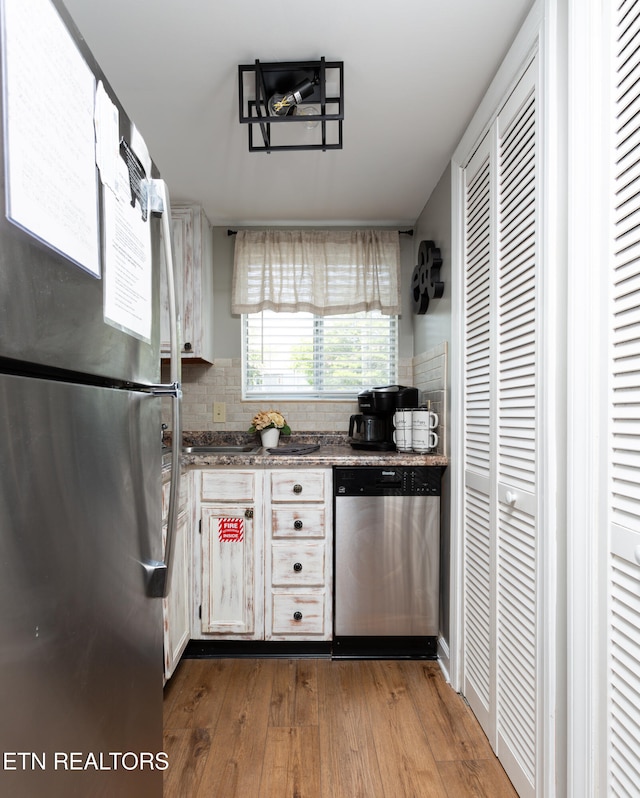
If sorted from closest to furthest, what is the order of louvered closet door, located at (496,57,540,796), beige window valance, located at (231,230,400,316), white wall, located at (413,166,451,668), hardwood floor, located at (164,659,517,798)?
1. louvered closet door, located at (496,57,540,796)
2. hardwood floor, located at (164,659,517,798)
3. white wall, located at (413,166,451,668)
4. beige window valance, located at (231,230,400,316)

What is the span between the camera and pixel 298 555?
7.68ft

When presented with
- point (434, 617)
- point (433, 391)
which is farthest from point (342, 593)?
point (433, 391)

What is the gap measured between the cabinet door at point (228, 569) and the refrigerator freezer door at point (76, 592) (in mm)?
1364

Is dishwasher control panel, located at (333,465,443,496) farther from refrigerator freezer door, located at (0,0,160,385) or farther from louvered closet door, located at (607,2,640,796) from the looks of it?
refrigerator freezer door, located at (0,0,160,385)

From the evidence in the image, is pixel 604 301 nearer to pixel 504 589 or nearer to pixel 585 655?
pixel 585 655

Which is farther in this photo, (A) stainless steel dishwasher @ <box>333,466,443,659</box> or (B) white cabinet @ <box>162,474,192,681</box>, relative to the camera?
(A) stainless steel dishwasher @ <box>333,466,443,659</box>

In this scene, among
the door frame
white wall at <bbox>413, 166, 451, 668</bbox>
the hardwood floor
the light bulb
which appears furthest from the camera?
white wall at <bbox>413, 166, 451, 668</bbox>

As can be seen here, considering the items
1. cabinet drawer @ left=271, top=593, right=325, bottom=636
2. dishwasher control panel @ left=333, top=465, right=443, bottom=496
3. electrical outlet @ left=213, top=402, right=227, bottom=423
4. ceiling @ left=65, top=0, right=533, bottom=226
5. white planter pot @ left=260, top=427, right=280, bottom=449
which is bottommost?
cabinet drawer @ left=271, top=593, right=325, bottom=636

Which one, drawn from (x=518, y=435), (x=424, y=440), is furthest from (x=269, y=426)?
(x=518, y=435)

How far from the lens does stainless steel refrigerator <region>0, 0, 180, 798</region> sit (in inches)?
19.9

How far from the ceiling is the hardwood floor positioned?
2.34 meters

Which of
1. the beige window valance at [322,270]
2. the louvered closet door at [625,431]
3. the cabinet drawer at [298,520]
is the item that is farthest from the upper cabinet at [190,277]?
the louvered closet door at [625,431]

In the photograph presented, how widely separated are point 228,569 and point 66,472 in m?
1.87

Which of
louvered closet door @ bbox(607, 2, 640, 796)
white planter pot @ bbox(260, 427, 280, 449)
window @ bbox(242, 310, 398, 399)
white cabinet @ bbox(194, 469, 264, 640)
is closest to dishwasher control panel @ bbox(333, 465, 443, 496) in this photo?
white cabinet @ bbox(194, 469, 264, 640)
